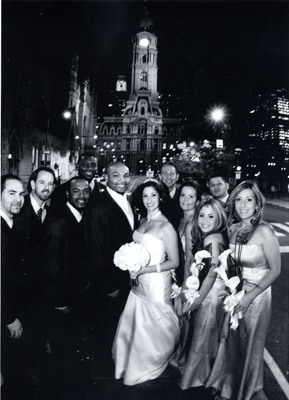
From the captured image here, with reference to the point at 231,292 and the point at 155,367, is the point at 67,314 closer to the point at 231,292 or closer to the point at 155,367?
the point at 155,367

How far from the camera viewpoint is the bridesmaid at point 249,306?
3.59 m

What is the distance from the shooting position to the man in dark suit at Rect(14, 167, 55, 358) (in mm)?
3879

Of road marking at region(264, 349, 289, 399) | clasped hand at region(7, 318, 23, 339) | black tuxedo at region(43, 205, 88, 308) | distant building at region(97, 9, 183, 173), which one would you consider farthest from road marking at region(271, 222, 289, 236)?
distant building at region(97, 9, 183, 173)

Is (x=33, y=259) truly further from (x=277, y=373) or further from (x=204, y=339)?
(x=277, y=373)

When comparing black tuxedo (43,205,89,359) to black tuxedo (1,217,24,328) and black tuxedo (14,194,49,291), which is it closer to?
black tuxedo (14,194,49,291)

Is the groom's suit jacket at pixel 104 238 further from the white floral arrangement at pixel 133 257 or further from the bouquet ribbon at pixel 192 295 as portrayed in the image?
the bouquet ribbon at pixel 192 295

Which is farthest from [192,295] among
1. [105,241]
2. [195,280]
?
[105,241]

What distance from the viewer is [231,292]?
12.1 ft

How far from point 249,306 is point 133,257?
1.40m

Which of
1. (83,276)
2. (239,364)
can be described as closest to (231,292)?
(239,364)

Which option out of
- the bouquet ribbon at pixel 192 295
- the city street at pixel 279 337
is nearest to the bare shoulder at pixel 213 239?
the bouquet ribbon at pixel 192 295

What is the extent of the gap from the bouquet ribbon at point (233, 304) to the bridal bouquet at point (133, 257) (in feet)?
3.38

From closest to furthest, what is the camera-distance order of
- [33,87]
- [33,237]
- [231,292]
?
1. [231,292]
2. [33,237]
3. [33,87]

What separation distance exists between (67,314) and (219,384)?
1989mm
